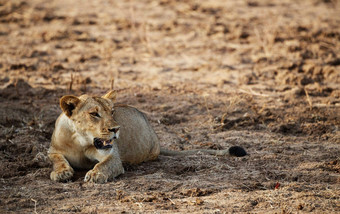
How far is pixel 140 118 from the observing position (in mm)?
5531

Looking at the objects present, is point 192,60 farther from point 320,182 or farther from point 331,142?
point 320,182

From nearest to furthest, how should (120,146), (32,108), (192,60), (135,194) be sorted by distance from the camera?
(135,194), (120,146), (32,108), (192,60)

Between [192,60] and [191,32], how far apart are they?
162 cm

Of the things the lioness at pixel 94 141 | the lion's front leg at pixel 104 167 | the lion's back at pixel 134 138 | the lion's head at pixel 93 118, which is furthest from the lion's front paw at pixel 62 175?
the lion's back at pixel 134 138

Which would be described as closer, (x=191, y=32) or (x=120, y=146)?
(x=120, y=146)

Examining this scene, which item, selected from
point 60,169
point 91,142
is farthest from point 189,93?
point 60,169

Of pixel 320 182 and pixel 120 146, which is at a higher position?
pixel 120 146

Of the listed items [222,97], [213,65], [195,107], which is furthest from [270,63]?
[195,107]

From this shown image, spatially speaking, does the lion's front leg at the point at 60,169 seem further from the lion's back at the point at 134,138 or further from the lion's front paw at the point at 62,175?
the lion's back at the point at 134,138

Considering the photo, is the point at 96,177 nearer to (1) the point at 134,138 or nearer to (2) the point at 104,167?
(2) the point at 104,167

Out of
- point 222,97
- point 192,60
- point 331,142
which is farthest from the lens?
point 192,60

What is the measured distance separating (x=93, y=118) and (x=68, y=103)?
27cm

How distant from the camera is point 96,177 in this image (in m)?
4.55

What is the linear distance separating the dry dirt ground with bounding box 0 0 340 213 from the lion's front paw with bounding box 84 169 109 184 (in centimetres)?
9
